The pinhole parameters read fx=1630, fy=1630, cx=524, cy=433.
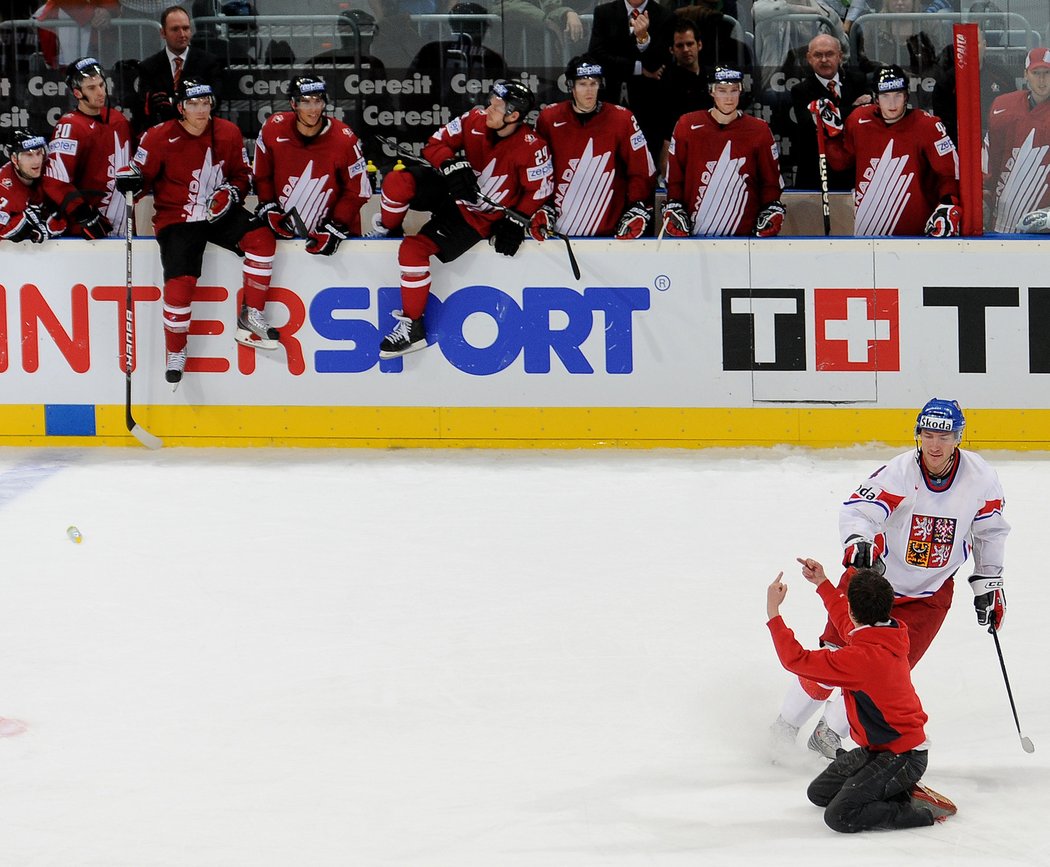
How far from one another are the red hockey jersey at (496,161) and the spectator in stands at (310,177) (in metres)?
0.43

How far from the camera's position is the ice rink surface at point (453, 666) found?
12.7 feet

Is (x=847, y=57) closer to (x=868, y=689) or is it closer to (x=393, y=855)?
(x=868, y=689)

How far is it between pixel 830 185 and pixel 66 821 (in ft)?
17.8

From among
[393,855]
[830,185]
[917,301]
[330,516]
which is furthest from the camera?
[830,185]

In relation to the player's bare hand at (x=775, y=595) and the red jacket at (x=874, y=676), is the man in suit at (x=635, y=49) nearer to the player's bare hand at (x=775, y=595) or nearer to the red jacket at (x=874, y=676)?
the player's bare hand at (x=775, y=595)

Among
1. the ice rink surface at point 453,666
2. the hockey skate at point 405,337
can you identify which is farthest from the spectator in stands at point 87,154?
the hockey skate at point 405,337

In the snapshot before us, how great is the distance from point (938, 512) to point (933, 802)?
2.75 ft

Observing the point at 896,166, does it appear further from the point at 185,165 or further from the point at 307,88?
the point at 185,165

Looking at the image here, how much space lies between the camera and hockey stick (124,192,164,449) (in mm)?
7938

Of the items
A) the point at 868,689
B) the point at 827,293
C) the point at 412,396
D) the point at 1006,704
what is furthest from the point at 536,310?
the point at 868,689

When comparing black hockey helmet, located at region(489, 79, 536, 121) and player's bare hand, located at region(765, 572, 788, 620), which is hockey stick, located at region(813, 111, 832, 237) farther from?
player's bare hand, located at region(765, 572, 788, 620)

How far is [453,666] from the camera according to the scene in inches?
200

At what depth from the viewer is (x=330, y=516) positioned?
22.4 feet

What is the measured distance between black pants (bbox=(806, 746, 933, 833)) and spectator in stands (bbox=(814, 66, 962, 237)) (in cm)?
421
